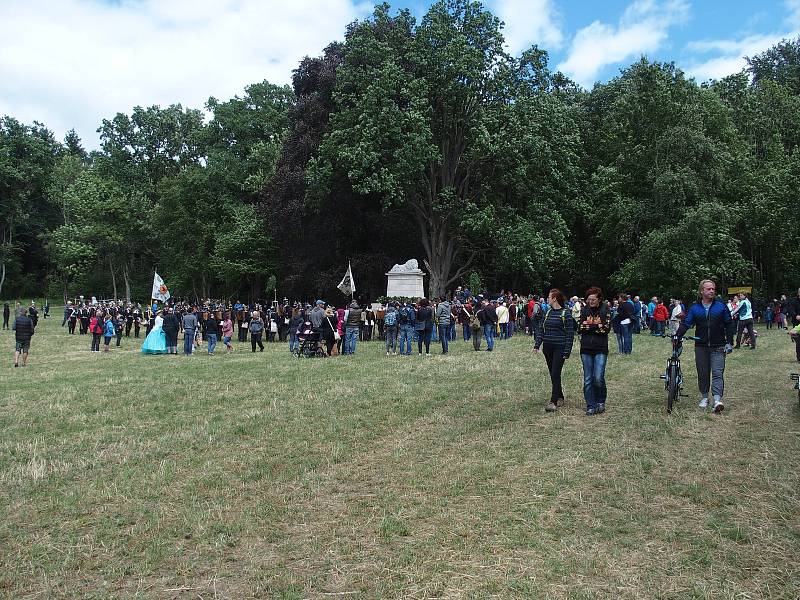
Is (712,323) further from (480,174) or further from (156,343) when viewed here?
(480,174)

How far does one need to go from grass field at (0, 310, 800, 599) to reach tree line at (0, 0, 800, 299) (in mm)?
22018

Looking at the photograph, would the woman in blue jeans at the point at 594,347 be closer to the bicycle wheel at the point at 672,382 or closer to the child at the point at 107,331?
the bicycle wheel at the point at 672,382

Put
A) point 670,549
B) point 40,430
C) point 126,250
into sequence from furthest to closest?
1. point 126,250
2. point 40,430
3. point 670,549

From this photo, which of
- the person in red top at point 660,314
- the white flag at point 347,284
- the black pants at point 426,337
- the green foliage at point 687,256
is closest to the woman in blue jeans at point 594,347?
the black pants at point 426,337

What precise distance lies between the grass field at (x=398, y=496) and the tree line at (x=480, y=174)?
72.2 feet

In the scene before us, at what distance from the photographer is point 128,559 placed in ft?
16.1

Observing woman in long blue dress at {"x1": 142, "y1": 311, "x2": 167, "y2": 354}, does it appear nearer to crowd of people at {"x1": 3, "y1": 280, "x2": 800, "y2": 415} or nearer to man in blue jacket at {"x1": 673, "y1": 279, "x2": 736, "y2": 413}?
crowd of people at {"x1": 3, "y1": 280, "x2": 800, "y2": 415}

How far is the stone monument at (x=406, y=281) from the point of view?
3212cm

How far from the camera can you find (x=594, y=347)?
9648 millimetres

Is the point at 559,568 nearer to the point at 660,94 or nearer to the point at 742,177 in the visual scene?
the point at 660,94

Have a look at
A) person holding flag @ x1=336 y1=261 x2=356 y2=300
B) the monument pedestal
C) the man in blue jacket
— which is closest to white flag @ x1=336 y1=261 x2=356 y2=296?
person holding flag @ x1=336 y1=261 x2=356 y2=300

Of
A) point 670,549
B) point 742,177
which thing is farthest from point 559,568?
point 742,177

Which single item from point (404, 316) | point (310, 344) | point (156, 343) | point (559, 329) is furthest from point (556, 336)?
point (156, 343)

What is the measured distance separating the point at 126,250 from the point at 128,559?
2355 inches
